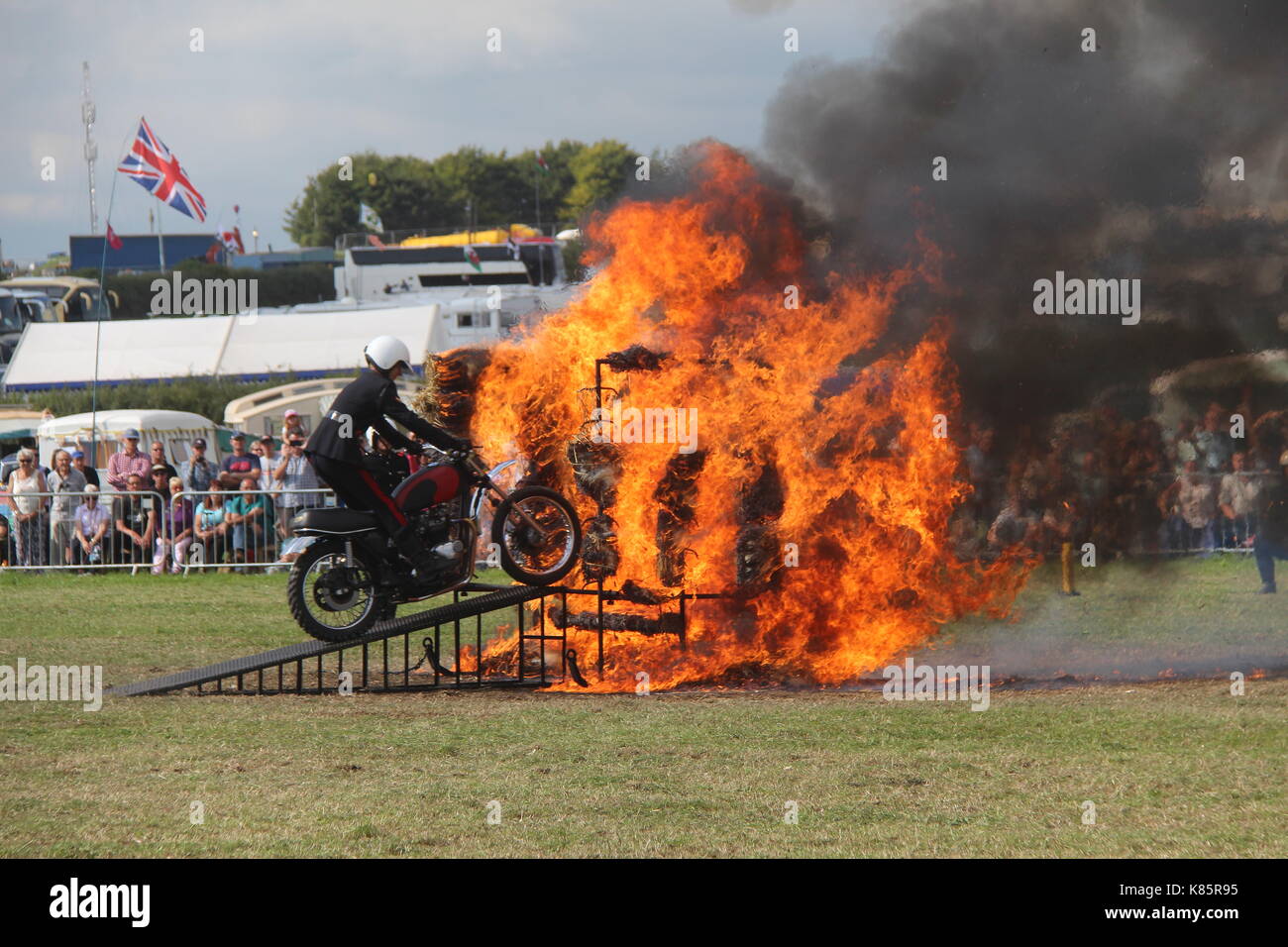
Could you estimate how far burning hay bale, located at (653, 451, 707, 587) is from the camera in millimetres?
13953

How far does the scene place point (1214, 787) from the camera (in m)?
9.40

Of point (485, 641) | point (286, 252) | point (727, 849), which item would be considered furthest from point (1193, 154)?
point (286, 252)

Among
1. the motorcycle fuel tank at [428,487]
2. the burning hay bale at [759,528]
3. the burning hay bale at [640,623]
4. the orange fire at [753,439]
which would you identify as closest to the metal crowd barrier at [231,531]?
the orange fire at [753,439]

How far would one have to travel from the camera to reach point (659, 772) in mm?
9922

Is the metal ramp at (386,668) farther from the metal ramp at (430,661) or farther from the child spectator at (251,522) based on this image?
the child spectator at (251,522)

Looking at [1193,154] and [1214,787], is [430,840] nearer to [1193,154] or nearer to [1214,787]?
[1214,787]

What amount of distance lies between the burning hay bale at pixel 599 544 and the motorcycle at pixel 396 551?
2.99 ft

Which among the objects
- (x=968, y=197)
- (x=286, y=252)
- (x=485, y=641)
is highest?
(x=286, y=252)

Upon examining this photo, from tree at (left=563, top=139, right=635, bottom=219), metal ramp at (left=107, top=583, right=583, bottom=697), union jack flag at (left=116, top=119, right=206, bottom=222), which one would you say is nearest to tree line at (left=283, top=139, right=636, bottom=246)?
tree at (left=563, top=139, right=635, bottom=219)

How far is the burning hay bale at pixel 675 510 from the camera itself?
1395 centimetres

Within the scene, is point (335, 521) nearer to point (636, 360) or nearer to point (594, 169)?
point (636, 360)

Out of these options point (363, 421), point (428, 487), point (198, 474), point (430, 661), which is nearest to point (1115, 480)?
point (430, 661)

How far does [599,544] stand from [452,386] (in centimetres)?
223

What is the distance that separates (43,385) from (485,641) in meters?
25.1
